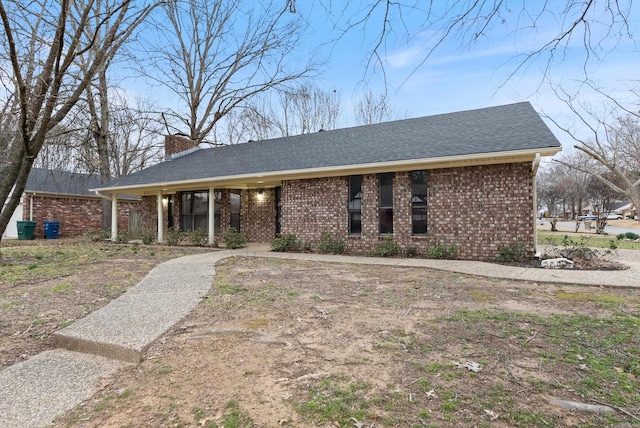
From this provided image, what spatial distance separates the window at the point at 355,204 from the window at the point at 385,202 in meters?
0.61

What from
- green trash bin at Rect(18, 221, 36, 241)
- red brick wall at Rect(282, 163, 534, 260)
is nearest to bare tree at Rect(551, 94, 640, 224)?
red brick wall at Rect(282, 163, 534, 260)

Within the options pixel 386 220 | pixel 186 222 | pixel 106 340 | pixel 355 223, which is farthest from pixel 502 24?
pixel 186 222

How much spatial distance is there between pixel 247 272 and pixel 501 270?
5.22 m

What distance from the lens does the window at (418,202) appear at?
9.24 m

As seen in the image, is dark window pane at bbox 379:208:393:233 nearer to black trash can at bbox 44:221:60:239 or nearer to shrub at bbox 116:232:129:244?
shrub at bbox 116:232:129:244

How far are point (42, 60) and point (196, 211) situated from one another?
7.72m

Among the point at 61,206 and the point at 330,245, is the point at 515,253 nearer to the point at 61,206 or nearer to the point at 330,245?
the point at 330,245

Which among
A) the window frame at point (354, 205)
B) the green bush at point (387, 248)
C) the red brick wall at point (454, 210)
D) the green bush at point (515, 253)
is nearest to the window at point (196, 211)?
the red brick wall at point (454, 210)

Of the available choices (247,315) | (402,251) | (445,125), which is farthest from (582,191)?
(247,315)

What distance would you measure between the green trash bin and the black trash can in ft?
1.84

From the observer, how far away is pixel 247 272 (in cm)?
712

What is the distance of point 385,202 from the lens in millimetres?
9805

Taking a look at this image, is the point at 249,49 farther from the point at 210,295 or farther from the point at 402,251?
the point at 210,295

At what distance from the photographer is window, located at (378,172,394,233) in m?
9.72
